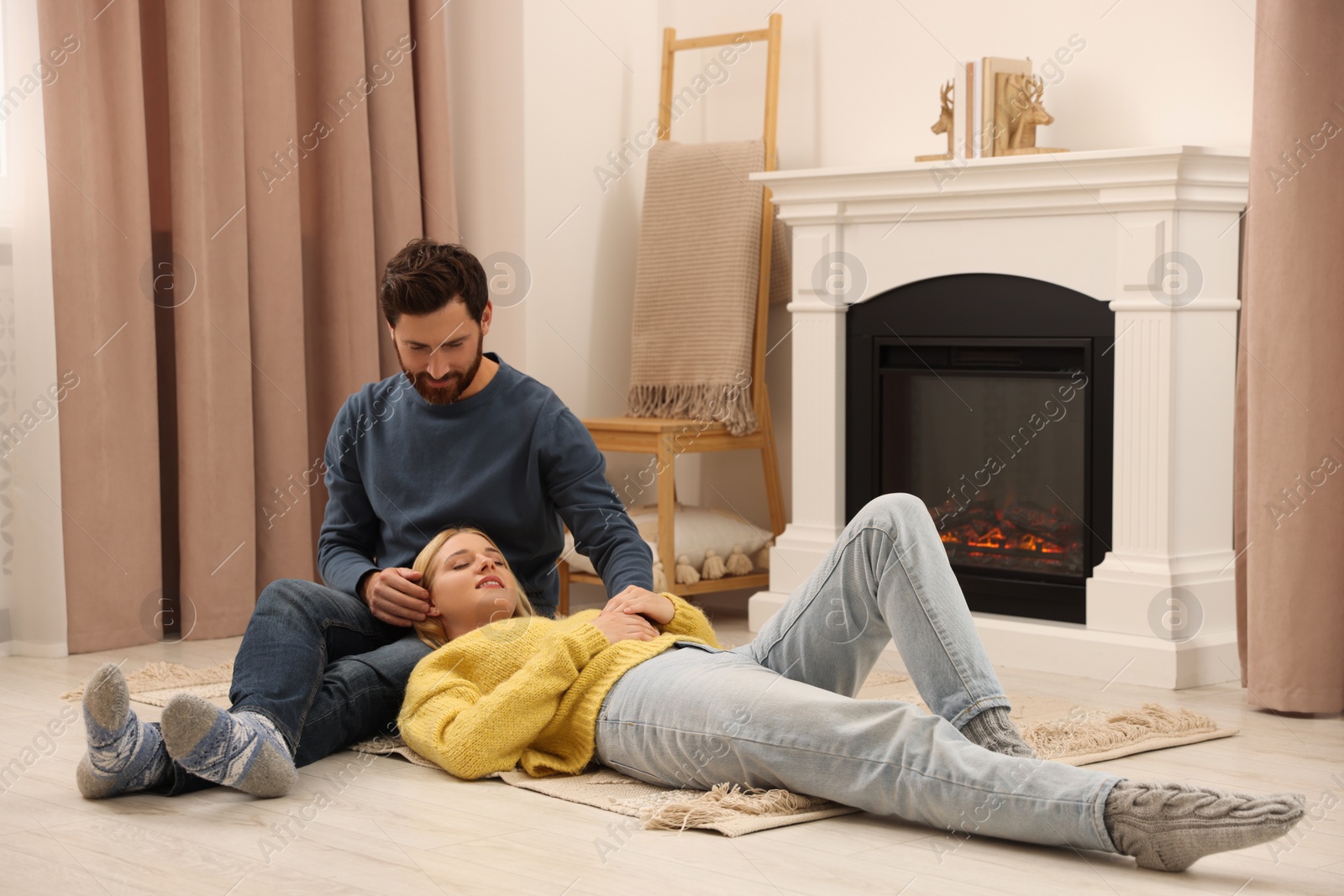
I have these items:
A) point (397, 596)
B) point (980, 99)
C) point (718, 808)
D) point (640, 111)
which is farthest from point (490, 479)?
point (640, 111)

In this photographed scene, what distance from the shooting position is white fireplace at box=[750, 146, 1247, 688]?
295cm

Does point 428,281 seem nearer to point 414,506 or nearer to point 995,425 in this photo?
point 414,506

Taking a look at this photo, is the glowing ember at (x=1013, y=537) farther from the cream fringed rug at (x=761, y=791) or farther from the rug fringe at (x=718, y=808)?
the rug fringe at (x=718, y=808)

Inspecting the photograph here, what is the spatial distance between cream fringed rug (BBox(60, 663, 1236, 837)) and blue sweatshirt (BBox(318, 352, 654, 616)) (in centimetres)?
33

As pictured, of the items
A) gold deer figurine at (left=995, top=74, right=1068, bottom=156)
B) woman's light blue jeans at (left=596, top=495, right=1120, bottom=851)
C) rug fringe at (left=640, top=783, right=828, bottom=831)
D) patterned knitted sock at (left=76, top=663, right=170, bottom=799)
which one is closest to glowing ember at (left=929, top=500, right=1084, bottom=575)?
gold deer figurine at (left=995, top=74, right=1068, bottom=156)

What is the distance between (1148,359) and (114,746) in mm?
2072

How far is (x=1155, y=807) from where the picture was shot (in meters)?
1.57

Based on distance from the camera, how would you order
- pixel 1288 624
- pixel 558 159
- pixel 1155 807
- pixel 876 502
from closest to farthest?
pixel 1155 807 < pixel 876 502 < pixel 1288 624 < pixel 558 159

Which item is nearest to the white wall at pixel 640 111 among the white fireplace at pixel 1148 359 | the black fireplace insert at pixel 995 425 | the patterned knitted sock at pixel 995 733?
the white fireplace at pixel 1148 359

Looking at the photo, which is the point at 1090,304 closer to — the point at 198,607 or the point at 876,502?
the point at 876,502

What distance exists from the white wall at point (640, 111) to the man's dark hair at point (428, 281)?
167 centimetres

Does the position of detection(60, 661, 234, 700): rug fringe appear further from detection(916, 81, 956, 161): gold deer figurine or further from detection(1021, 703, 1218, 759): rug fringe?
detection(916, 81, 956, 161): gold deer figurine

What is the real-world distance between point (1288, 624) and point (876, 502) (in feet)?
3.78

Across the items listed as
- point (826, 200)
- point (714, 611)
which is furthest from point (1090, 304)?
point (714, 611)
